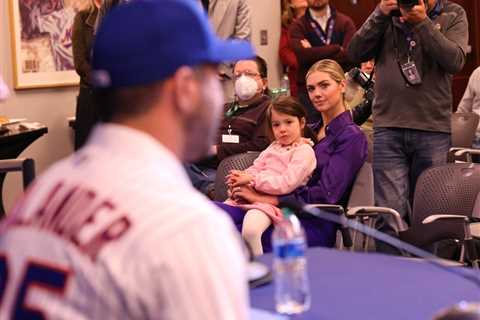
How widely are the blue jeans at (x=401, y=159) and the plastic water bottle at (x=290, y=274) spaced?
212cm

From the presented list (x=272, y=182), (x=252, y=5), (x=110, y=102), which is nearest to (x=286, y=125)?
(x=272, y=182)

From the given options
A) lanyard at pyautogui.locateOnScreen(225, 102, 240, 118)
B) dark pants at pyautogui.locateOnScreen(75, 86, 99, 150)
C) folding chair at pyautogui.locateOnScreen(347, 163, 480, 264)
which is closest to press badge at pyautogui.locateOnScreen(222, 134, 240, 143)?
lanyard at pyautogui.locateOnScreen(225, 102, 240, 118)

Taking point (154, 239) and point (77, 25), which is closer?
point (154, 239)

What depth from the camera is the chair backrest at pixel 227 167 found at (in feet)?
14.7

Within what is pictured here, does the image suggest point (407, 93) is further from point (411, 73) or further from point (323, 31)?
point (323, 31)

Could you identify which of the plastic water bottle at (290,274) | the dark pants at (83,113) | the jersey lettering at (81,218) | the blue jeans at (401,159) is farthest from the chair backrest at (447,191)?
the dark pants at (83,113)

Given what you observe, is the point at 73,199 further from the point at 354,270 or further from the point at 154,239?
the point at 354,270

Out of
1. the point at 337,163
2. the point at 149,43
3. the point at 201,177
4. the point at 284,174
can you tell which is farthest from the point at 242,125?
the point at 149,43

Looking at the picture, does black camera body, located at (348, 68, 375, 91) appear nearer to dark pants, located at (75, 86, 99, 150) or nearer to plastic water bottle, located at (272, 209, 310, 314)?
dark pants, located at (75, 86, 99, 150)

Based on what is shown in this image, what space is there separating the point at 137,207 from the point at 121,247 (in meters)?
0.06

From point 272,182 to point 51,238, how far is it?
2.99 m

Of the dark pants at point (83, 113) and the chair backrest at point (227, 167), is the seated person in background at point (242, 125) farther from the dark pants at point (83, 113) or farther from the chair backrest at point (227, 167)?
the dark pants at point (83, 113)

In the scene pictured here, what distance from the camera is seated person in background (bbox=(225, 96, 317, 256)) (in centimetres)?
414

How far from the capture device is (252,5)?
8.72 metres
